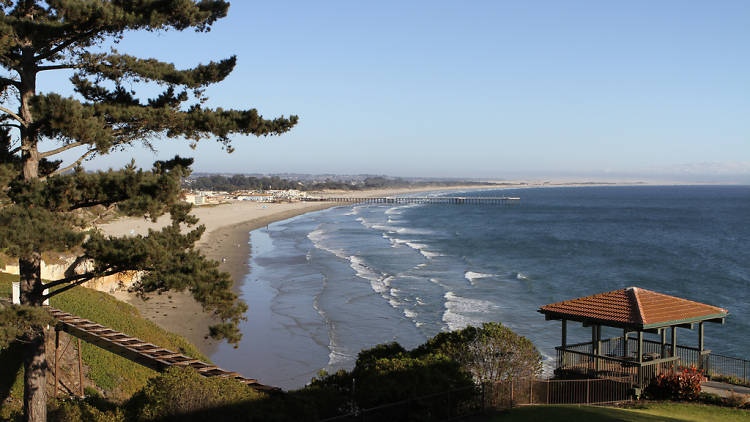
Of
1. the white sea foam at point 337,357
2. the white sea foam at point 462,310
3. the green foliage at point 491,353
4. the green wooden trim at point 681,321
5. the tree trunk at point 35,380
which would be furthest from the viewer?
the white sea foam at point 462,310

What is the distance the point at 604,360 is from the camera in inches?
561

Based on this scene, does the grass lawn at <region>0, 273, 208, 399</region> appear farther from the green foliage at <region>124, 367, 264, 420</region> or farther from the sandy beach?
the green foliage at <region>124, 367, 264, 420</region>

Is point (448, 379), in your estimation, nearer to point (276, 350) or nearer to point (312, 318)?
point (276, 350)

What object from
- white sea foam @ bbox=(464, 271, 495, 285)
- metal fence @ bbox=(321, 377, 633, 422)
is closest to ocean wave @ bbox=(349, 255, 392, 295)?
white sea foam @ bbox=(464, 271, 495, 285)

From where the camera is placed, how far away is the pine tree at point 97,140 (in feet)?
33.2

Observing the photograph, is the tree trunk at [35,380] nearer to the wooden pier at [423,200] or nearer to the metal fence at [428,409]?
the metal fence at [428,409]

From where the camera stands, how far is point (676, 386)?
13.1 m

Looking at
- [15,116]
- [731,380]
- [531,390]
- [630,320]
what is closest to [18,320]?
[15,116]

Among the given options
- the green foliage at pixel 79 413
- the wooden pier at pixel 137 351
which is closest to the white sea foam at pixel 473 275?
the wooden pier at pixel 137 351

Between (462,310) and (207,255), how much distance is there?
2669 centimetres

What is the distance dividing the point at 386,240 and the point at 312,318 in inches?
1447

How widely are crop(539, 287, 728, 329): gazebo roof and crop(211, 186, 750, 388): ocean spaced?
8.96 m

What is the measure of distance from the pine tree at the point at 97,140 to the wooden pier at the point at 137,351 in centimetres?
176

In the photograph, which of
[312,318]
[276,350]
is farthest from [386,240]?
[276,350]
